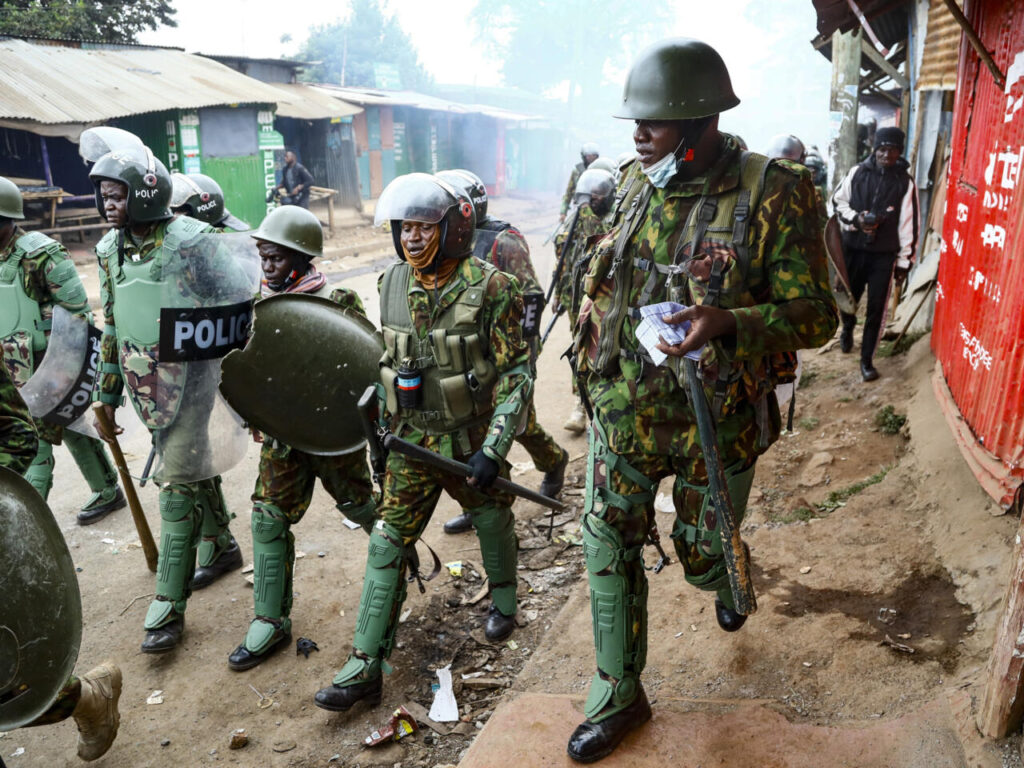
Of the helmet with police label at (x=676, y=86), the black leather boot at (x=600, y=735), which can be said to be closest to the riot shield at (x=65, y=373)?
the black leather boot at (x=600, y=735)

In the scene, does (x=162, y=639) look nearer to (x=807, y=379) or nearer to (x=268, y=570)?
(x=268, y=570)

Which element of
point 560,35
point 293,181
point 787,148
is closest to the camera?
point 787,148

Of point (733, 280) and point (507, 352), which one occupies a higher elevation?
point (733, 280)

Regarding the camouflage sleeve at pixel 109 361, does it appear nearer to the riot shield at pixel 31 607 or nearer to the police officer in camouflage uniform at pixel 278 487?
the police officer in camouflage uniform at pixel 278 487

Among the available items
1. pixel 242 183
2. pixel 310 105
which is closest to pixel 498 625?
pixel 242 183

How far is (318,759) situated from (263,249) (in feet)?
7.32

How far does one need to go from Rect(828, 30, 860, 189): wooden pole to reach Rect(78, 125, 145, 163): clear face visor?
281 inches

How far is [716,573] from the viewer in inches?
121

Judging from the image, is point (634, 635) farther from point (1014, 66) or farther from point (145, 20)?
point (145, 20)

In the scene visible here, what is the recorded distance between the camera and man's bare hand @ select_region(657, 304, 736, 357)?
8.34ft

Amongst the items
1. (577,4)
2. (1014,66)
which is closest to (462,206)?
(1014,66)

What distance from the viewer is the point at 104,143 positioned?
449cm

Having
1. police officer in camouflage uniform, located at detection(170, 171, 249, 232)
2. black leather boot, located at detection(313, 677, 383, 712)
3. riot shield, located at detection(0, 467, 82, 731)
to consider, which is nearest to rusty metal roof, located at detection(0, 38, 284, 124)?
police officer in camouflage uniform, located at detection(170, 171, 249, 232)

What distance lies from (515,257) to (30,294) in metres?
2.76
